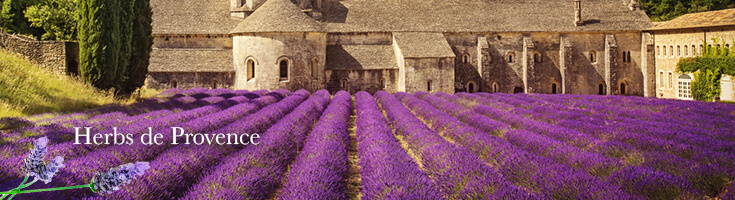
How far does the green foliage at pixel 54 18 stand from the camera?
42.2 metres

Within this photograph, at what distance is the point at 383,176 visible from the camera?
820cm

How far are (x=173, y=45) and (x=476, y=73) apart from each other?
20773 mm

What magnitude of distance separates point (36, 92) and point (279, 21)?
2059cm

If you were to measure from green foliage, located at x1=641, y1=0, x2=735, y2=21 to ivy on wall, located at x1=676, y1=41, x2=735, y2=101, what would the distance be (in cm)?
2462

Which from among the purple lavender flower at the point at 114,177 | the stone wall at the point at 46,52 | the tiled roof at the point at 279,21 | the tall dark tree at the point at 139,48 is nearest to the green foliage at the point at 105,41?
the tall dark tree at the point at 139,48

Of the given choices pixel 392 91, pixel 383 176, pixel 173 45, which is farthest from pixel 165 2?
pixel 383 176

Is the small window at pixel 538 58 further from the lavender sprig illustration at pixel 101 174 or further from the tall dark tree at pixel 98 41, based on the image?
the lavender sprig illustration at pixel 101 174

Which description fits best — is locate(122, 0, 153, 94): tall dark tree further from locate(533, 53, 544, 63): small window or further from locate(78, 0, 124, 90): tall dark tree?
locate(533, 53, 544, 63): small window

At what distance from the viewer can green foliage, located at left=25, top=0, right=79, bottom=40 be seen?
139 feet

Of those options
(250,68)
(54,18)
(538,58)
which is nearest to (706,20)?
(538,58)

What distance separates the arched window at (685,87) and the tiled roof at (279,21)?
22.4 meters

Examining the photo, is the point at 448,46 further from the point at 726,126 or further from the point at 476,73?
the point at 726,126

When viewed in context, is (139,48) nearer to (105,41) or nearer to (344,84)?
(105,41)

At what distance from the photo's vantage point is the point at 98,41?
2173 centimetres
